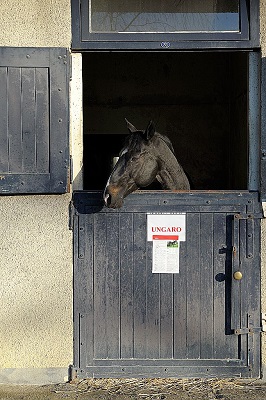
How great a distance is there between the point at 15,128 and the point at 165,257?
141 centimetres

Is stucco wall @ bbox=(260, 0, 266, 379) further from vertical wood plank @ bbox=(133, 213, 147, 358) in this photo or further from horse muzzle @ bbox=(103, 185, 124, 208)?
horse muzzle @ bbox=(103, 185, 124, 208)

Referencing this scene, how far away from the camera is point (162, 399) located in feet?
14.1

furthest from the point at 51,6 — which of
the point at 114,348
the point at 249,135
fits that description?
the point at 114,348

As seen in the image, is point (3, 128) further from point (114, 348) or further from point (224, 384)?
point (224, 384)

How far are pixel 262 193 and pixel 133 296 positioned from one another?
3.90ft

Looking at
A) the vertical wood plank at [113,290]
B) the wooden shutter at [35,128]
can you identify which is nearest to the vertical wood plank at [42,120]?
the wooden shutter at [35,128]

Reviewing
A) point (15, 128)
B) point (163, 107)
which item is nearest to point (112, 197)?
Result: point (15, 128)

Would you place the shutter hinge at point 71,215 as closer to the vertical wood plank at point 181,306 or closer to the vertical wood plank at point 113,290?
the vertical wood plank at point 113,290

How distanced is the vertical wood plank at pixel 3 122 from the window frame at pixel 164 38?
0.54 metres

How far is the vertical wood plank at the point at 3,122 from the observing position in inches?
175

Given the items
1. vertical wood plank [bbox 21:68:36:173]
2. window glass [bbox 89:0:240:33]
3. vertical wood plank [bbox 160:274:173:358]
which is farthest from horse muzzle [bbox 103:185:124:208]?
window glass [bbox 89:0:240:33]

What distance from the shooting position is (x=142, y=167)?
4.60m

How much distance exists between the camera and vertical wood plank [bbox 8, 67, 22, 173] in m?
4.45

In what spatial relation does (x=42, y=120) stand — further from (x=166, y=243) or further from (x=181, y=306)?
(x=181, y=306)
